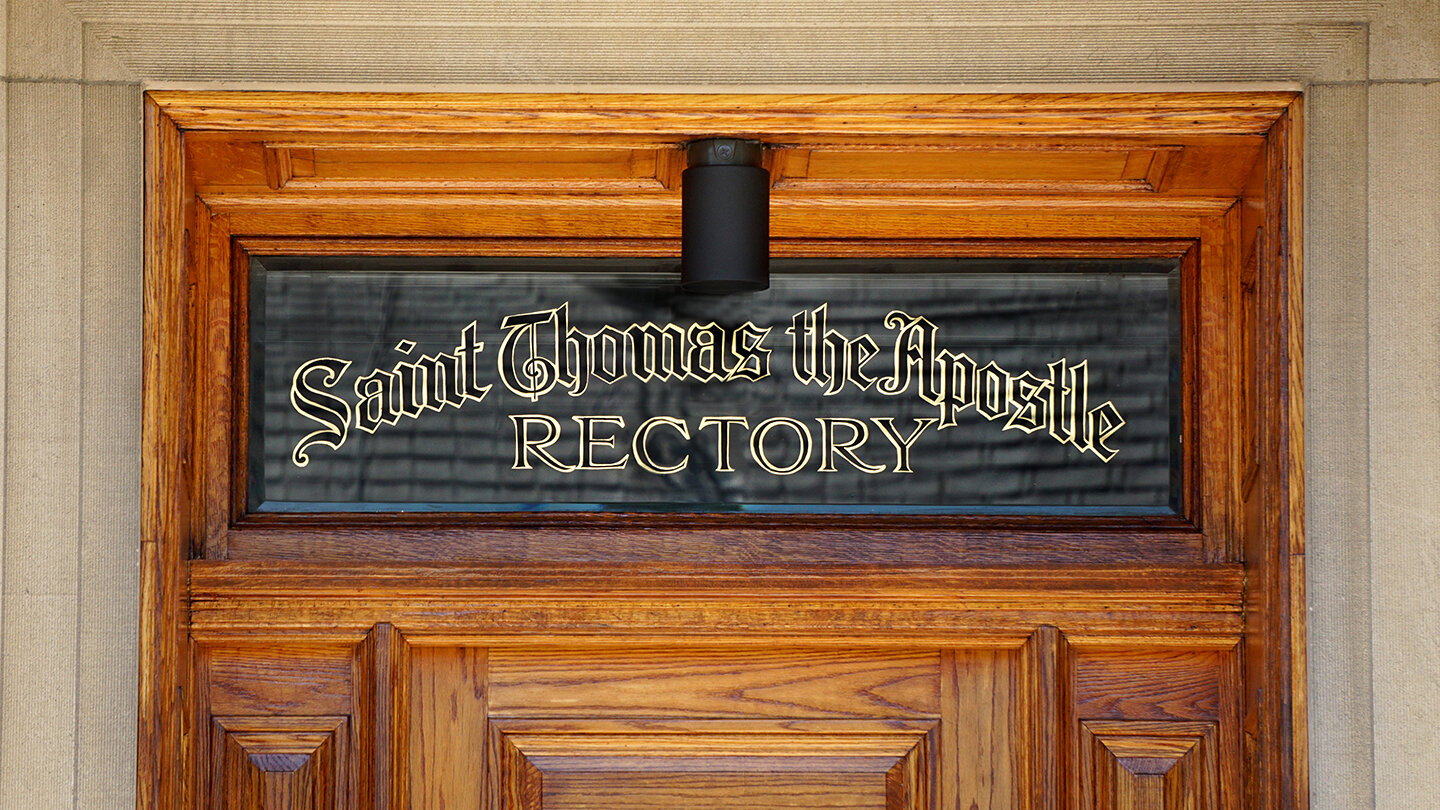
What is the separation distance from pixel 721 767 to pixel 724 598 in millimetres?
321

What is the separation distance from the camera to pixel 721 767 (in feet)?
7.74

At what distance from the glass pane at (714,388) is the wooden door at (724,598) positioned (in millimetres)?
44

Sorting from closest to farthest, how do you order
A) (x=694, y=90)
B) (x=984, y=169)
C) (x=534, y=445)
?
(x=694, y=90), (x=984, y=169), (x=534, y=445)

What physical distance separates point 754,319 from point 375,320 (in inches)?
28.3

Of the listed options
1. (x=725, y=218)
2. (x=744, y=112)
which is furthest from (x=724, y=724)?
(x=744, y=112)

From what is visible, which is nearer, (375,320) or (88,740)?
(88,740)

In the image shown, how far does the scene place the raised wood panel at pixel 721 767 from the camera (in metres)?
2.35

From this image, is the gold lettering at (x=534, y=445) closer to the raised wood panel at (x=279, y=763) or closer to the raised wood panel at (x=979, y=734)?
the raised wood panel at (x=279, y=763)

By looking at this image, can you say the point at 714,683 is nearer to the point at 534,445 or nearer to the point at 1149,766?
the point at 534,445

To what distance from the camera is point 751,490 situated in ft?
7.87

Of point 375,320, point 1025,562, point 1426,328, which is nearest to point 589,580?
point 375,320

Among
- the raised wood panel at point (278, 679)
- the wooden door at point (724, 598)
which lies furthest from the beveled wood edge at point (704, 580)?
the raised wood panel at point (278, 679)

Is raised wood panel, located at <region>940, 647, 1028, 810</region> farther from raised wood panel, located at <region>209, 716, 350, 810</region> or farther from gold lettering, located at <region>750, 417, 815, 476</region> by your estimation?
raised wood panel, located at <region>209, 716, 350, 810</region>

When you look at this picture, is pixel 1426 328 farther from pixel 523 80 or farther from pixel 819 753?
pixel 523 80
